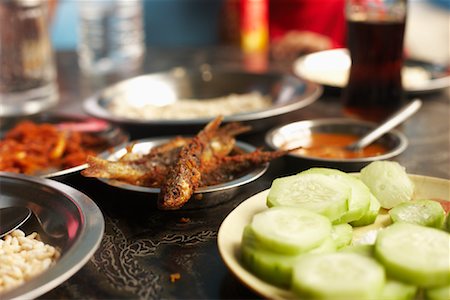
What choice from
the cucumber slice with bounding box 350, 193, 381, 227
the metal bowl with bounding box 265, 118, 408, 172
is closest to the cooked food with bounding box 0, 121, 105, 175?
the metal bowl with bounding box 265, 118, 408, 172

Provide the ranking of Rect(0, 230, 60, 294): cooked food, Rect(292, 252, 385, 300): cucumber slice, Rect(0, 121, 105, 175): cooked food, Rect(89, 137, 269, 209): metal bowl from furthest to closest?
Rect(0, 121, 105, 175): cooked food
Rect(89, 137, 269, 209): metal bowl
Rect(0, 230, 60, 294): cooked food
Rect(292, 252, 385, 300): cucumber slice

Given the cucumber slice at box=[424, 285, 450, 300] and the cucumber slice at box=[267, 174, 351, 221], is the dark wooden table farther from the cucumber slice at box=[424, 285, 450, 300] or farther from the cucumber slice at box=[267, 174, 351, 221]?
the cucumber slice at box=[424, 285, 450, 300]

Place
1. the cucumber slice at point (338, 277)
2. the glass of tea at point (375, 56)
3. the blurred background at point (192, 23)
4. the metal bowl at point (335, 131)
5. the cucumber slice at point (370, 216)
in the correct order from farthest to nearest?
the blurred background at point (192, 23) < the glass of tea at point (375, 56) < the metal bowl at point (335, 131) < the cucumber slice at point (370, 216) < the cucumber slice at point (338, 277)

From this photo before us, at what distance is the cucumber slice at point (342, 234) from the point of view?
125cm

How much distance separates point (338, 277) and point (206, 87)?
1.86 meters

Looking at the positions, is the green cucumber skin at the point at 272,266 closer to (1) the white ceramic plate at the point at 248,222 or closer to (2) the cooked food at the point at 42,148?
(1) the white ceramic plate at the point at 248,222

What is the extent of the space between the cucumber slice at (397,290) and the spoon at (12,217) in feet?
2.73

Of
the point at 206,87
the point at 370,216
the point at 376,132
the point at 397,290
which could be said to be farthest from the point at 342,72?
the point at 397,290

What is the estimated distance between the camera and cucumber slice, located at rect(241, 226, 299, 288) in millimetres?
1112

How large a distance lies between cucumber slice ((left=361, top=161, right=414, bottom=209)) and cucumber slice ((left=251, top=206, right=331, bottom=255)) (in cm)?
31

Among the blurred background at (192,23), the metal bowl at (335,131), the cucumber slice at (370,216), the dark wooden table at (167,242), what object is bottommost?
the blurred background at (192,23)

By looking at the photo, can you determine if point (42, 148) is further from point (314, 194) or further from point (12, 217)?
point (314, 194)

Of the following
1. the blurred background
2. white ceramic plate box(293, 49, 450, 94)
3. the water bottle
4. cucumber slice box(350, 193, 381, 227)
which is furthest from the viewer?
the blurred background

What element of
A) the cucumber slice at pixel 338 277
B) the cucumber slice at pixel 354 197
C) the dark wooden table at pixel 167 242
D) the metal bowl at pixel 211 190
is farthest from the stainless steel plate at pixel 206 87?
the cucumber slice at pixel 338 277
